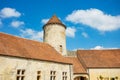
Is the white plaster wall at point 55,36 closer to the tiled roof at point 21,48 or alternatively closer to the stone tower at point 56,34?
the stone tower at point 56,34

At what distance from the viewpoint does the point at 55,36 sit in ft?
88.6

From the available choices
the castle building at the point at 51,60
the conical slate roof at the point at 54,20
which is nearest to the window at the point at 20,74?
the castle building at the point at 51,60

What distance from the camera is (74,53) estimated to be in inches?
1271

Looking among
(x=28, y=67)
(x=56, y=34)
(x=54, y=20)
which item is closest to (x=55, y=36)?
(x=56, y=34)

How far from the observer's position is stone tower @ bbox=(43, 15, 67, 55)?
26.8 meters

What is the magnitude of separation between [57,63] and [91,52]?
11.2 meters

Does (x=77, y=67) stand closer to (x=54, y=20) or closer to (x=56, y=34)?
(x=56, y=34)

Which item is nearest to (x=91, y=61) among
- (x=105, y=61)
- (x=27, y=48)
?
(x=105, y=61)

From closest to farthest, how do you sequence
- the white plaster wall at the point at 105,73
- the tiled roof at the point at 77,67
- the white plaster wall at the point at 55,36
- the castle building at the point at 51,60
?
the castle building at the point at 51,60, the tiled roof at the point at 77,67, the white plaster wall at the point at 55,36, the white plaster wall at the point at 105,73

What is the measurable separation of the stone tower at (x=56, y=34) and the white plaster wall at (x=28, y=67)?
4.72 m

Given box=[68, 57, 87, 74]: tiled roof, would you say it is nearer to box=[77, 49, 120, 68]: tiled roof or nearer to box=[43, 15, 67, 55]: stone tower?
box=[77, 49, 120, 68]: tiled roof

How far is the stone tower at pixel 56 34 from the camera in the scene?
26.8 m

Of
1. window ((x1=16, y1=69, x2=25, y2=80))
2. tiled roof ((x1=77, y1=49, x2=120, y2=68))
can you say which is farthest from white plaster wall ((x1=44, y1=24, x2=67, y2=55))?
window ((x1=16, y1=69, x2=25, y2=80))

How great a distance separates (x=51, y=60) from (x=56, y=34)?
25.0 ft
